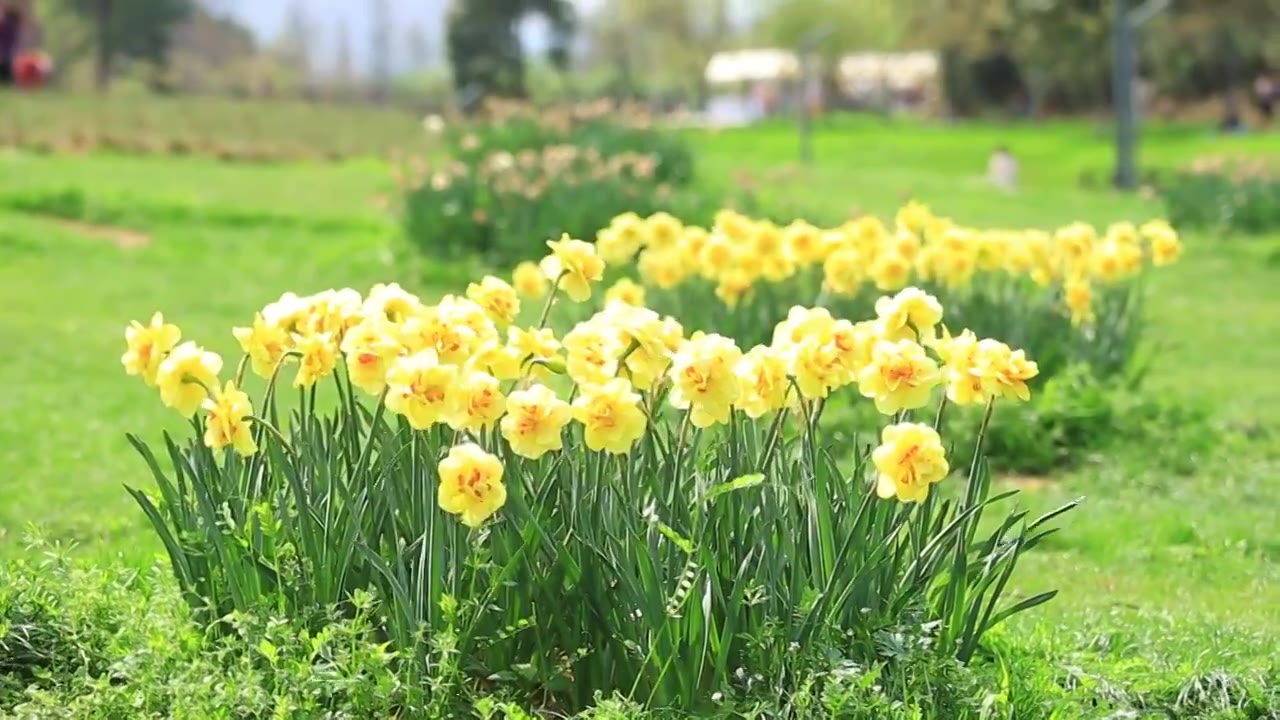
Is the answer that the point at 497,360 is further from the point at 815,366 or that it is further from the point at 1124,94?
the point at 1124,94

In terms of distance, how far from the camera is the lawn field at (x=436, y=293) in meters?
4.31

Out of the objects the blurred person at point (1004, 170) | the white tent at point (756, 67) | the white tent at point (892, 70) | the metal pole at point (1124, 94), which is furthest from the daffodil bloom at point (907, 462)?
the white tent at point (892, 70)

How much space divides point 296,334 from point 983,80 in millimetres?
50765

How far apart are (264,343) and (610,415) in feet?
2.74

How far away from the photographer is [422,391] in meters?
3.04

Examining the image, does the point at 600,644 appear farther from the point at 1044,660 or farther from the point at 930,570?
the point at 1044,660

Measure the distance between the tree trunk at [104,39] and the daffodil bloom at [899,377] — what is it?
1654 inches

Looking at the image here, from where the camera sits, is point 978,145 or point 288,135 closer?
point 288,135

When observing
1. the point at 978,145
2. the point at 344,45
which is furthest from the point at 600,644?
the point at 344,45

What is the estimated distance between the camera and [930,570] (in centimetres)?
336

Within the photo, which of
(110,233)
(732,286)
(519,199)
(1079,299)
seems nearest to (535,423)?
(732,286)

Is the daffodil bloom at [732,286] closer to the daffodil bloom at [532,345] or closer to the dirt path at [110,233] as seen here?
the daffodil bloom at [532,345]

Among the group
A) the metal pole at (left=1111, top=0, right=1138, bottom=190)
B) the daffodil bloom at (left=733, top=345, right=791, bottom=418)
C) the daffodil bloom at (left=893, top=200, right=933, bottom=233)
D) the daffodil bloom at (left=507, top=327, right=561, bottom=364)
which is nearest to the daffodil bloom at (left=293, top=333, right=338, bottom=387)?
the daffodil bloom at (left=507, top=327, right=561, bottom=364)

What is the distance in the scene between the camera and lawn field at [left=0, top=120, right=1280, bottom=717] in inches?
170
